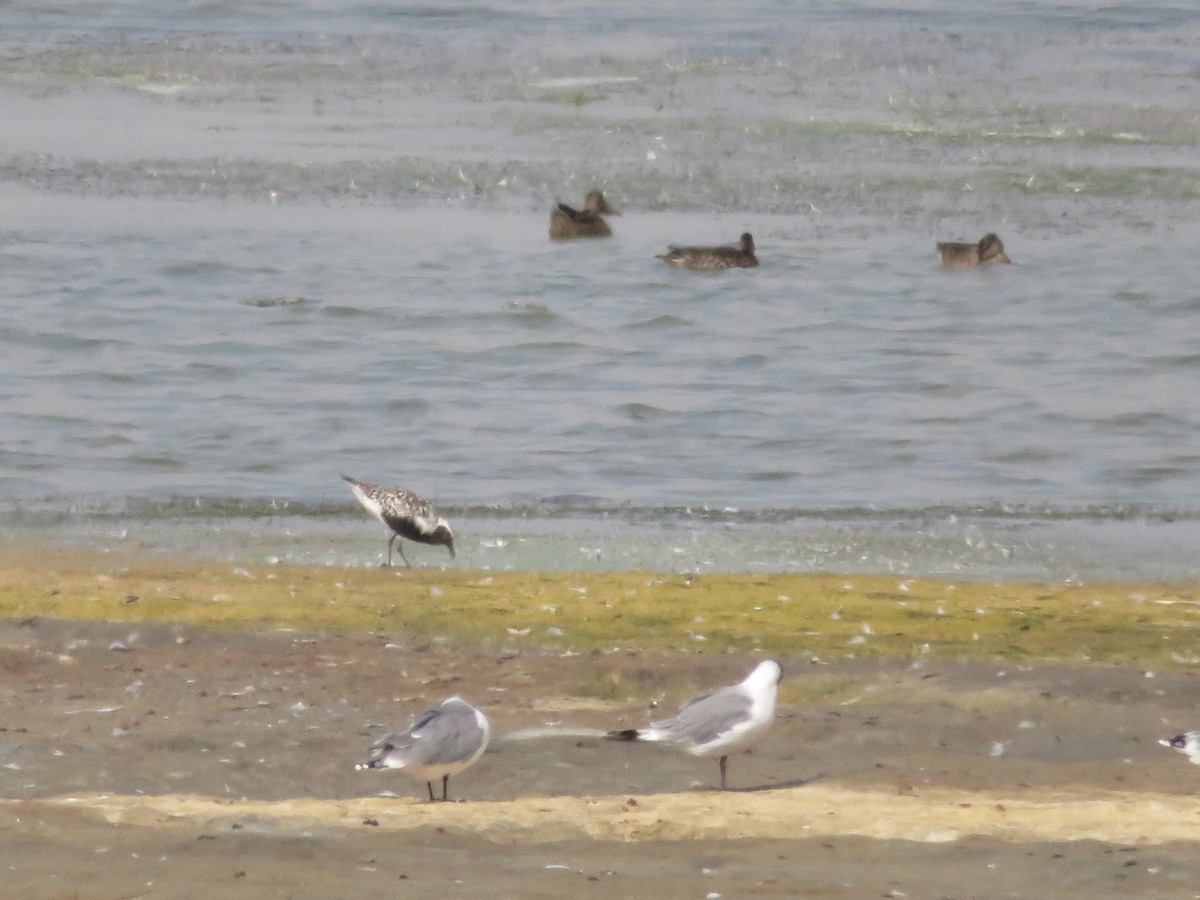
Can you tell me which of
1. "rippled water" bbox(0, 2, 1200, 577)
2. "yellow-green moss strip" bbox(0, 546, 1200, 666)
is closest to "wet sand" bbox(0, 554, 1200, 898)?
"yellow-green moss strip" bbox(0, 546, 1200, 666)

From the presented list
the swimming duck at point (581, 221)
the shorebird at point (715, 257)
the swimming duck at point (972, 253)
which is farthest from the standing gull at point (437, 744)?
the swimming duck at point (581, 221)

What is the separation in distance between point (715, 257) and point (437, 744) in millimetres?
16574

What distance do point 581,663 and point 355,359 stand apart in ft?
36.5

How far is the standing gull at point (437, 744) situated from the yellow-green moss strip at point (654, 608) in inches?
126

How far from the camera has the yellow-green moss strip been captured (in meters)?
12.3

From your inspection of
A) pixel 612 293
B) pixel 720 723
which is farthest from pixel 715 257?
pixel 720 723

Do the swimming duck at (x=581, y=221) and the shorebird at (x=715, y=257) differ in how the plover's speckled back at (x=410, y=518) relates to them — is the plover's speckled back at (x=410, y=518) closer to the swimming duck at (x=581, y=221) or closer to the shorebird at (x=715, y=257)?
the shorebird at (x=715, y=257)

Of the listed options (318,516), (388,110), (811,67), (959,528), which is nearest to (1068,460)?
(959,528)

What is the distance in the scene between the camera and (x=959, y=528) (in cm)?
1638

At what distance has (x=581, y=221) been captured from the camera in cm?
2714

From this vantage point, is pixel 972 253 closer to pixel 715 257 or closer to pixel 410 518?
pixel 715 257

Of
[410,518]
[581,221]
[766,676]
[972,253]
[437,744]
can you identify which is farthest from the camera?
[581,221]

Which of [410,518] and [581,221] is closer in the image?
[410,518]

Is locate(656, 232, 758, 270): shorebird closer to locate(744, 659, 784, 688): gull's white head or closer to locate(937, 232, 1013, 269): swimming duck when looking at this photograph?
locate(937, 232, 1013, 269): swimming duck
